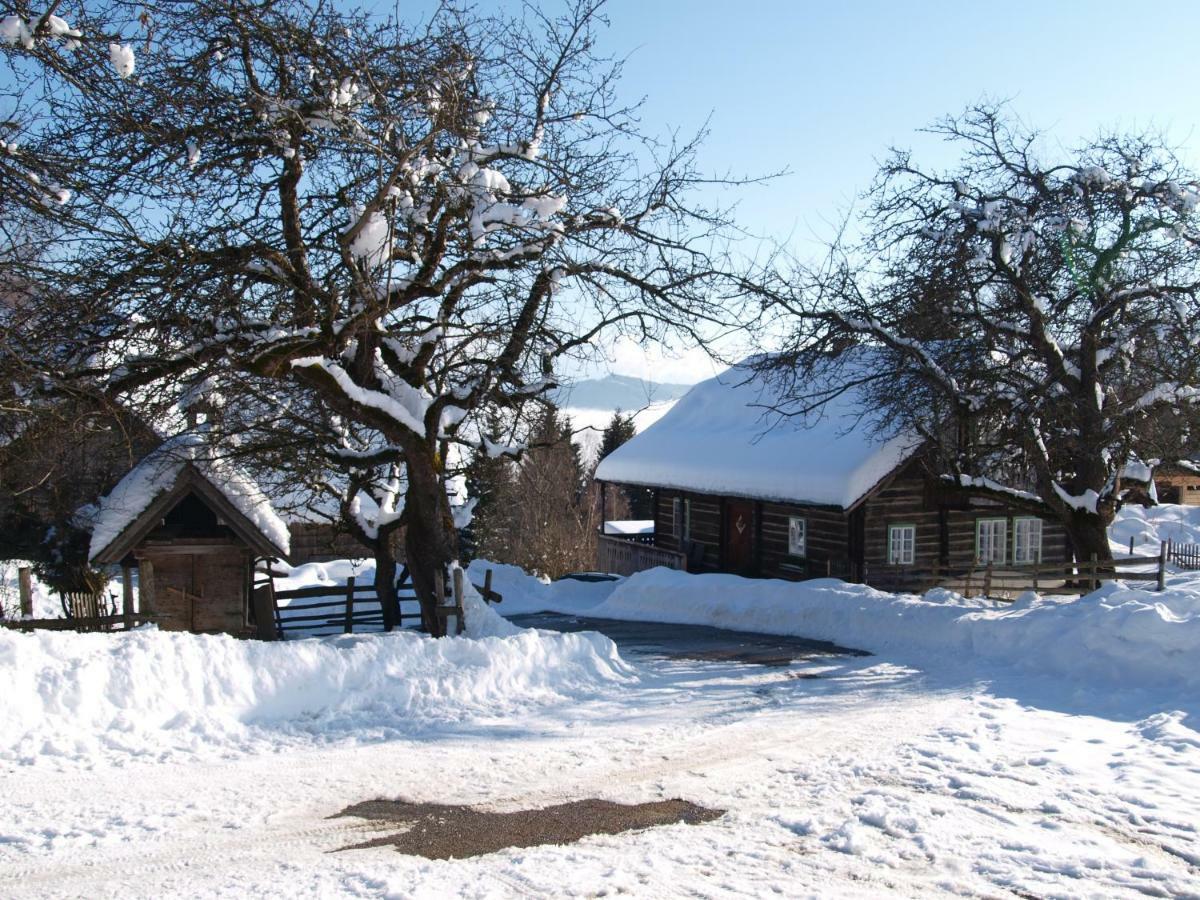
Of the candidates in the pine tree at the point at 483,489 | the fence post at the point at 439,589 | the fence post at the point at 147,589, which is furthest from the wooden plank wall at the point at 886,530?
the fence post at the point at 147,589

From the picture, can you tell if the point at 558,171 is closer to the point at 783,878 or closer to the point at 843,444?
the point at 783,878

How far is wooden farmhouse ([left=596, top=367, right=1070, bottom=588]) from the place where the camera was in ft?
75.6

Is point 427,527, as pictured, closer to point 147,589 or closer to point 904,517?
point 147,589

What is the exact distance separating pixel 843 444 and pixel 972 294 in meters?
6.64

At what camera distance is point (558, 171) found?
41.5ft

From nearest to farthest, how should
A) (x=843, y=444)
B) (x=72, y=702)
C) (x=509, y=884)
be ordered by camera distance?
(x=509, y=884) < (x=72, y=702) < (x=843, y=444)

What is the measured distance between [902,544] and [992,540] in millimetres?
3061

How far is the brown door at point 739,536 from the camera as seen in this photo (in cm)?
2806

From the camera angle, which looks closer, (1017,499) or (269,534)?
(269,534)

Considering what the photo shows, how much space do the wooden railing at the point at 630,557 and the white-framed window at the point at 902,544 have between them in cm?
630

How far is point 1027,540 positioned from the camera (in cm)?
2723

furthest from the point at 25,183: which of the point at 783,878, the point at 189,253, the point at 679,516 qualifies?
the point at 679,516

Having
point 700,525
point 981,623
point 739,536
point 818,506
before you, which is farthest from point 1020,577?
point 700,525

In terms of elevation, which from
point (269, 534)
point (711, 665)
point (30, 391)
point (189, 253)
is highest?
point (189, 253)
